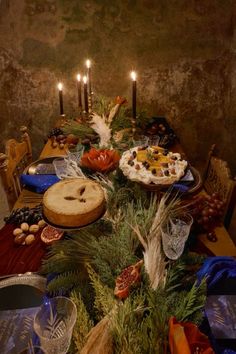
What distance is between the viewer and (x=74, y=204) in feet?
4.70

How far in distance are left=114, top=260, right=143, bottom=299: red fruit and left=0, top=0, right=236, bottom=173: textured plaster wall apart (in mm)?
3267

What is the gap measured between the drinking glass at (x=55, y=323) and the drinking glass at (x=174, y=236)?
40 centimetres

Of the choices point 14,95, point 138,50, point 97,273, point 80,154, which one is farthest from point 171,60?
point 97,273

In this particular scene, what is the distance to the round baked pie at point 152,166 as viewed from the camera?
1.75 metres

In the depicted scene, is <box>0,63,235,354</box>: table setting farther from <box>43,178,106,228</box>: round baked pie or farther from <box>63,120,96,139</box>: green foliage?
<box>63,120,96,139</box>: green foliage

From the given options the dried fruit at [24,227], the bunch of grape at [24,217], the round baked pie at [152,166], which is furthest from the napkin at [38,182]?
the round baked pie at [152,166]

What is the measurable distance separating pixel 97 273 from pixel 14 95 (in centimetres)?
352

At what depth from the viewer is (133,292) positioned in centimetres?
105

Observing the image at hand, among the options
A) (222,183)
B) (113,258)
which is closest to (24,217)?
(113,258)

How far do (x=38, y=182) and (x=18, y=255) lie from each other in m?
0.62

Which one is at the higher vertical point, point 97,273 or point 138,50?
point 138,50

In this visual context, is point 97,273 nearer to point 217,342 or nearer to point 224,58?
point 217,342

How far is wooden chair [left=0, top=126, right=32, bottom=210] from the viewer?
241cm

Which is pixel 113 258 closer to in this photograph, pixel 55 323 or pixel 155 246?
pixel 155 246
